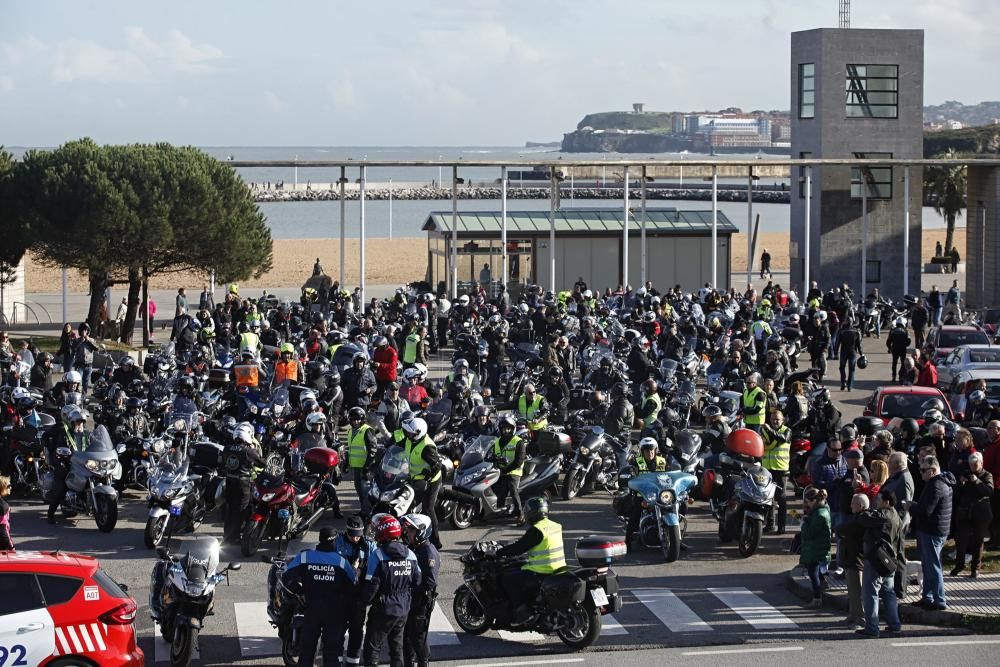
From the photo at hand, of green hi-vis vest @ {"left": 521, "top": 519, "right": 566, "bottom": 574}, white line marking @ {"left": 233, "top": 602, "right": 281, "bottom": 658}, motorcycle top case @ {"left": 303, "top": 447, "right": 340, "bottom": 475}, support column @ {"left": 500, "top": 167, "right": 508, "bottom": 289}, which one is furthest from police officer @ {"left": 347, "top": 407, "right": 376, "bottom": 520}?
support column @ {"left": 500, "top": 167, "right": 508, "bottom": 289}

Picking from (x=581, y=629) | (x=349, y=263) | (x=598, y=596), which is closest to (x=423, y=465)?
(x=581, y=629)

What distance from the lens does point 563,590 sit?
12.7 metres

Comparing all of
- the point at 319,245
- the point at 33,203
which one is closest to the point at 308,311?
the point at 33,203

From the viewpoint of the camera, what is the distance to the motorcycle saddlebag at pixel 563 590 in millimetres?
12664

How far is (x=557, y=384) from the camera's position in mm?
21984

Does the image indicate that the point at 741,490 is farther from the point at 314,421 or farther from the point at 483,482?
the point at 314,421

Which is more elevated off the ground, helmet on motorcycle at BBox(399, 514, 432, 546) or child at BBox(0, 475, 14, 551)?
helmet on motorcycle at BBox(399, 514, 432, 546)

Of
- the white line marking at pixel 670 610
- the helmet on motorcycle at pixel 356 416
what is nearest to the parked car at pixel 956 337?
the helmet on motorcycle at pixel 356 416

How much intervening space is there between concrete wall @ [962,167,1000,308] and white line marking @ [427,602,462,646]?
115ft

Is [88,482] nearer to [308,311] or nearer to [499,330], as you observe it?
[499,330]

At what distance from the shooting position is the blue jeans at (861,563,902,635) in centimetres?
1323

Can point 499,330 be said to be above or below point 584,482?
above

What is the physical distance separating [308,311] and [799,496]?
16.4m

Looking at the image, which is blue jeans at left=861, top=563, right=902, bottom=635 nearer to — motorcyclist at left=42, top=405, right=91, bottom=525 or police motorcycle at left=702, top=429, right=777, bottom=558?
police motorcycle at left=702, top=429, right=777, bottom=558
